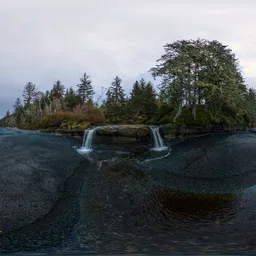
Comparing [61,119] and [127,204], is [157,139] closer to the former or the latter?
[127,204]

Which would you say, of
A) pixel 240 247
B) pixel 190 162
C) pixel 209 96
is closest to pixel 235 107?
pixel 209 96

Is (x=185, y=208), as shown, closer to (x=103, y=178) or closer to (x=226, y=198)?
(x=226, y=198)

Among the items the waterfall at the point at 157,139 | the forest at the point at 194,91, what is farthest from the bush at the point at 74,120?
the waterfall at the point at 157,139

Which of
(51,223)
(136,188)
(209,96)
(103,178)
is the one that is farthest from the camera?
(209,96)

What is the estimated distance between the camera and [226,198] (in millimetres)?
9172

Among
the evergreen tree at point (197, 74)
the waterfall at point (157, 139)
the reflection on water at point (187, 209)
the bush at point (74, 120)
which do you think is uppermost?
the evergreen tree at point (197, 74)

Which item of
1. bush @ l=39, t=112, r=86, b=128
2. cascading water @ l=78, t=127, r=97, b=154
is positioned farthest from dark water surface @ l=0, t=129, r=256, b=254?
bush @ l=39, t=112, r=86, b=128

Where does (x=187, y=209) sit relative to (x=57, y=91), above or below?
below

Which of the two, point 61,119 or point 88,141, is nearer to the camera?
point 88,141

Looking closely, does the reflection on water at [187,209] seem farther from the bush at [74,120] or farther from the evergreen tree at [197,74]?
the bush at [74,120]

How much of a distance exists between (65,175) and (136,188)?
4.54m

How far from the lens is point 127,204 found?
870 cm

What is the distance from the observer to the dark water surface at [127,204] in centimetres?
577

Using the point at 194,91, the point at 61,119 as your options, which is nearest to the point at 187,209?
the point at 194,91
